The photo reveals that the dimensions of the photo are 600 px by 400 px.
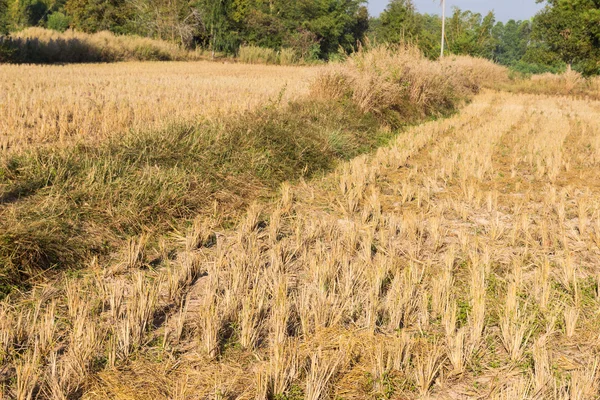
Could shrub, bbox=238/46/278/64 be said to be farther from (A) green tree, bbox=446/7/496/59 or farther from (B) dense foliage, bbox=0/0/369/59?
(A) green tree, bbox=446/7/496/59

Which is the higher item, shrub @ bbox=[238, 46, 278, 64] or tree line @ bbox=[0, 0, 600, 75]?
tree line @ bbox=[0, 0, 600, 75]

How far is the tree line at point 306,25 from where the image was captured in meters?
25.1

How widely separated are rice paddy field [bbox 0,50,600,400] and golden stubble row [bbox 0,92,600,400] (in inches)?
0.6

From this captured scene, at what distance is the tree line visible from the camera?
25.1 meters

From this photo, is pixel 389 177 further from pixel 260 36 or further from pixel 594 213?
pixel 260 36

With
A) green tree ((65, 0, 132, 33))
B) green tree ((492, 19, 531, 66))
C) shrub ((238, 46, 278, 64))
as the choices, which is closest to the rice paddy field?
shrub ((238, 46, 278, 64))

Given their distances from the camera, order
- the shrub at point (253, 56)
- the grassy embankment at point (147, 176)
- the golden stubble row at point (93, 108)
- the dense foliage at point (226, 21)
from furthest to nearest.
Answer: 1. the dense foliage at point (226, 21)
2. the shrub at point (253, 56)
3. the golden stubble row at point (93, 108)
4. the grassy embankment at point (147, 176)

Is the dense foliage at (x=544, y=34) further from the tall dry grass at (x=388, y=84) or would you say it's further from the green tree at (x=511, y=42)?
the green tree at (x=511, y=42)

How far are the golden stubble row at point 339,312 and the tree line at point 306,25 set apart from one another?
19.5 m

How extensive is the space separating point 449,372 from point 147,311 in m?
1.71

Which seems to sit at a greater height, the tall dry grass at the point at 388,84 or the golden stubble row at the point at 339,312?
the tall dry grass at the point at 388,84

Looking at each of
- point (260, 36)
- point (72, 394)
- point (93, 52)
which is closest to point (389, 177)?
point (72, 394)

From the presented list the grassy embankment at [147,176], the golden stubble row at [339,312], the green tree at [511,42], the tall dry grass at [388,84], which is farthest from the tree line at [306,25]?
the green tree at [511,42]

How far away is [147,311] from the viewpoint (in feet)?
9.73
